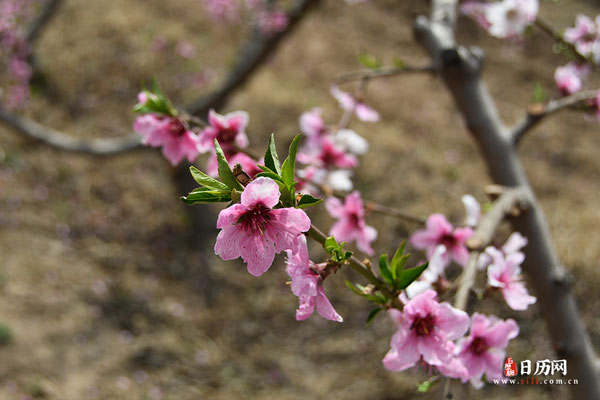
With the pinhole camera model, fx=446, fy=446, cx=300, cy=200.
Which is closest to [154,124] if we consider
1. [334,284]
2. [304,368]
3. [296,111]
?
[304,368]

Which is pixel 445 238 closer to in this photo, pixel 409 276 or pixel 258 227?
pixel 409 276

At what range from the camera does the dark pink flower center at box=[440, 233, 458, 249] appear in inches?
48.7

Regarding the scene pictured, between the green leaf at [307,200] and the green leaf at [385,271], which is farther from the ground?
the green leaf at [307,200]

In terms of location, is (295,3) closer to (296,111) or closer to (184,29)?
(296,111)

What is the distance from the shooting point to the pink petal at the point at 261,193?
583 millimetres

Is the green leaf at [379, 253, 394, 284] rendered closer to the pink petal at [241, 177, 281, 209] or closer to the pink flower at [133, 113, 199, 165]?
the pink petal at [241, 177, 281, 209]

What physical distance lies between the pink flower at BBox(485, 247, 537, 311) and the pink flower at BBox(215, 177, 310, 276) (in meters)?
0.49

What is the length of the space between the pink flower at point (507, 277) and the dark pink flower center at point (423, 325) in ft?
0.74

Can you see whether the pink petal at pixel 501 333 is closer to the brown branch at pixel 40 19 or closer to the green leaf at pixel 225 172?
the green leaf at pixel 225 172

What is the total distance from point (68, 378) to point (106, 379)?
25 cm

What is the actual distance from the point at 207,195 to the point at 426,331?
430 millimetres

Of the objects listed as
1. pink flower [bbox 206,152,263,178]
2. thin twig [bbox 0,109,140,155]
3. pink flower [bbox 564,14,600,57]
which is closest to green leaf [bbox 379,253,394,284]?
pink flower [bbox 206,152,263,178]

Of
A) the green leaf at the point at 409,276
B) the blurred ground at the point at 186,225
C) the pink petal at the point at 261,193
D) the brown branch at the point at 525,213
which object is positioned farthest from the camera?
the blurred ground at the point at 186,225

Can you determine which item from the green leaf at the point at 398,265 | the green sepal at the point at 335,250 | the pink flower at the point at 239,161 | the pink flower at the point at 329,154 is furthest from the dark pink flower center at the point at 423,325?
the pink flower at the point at 329,154
